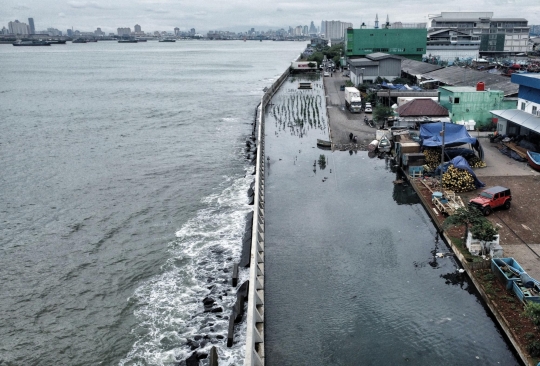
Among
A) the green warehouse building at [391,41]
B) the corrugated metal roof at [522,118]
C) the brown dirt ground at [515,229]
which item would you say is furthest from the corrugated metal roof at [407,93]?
the green warehouse building at [391,41]

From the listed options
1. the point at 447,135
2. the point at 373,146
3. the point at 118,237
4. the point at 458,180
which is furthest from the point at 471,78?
the point at 118,237

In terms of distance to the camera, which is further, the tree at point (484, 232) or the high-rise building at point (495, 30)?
the high-rise building at point (495, 30)

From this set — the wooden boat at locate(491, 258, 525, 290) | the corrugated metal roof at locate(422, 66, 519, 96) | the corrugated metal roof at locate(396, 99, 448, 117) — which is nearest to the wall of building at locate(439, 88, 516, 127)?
the corrugated metal roof at locate(396, 99, 448, 117)

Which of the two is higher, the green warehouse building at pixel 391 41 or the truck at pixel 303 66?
the green warehouse building at pixel 391 41

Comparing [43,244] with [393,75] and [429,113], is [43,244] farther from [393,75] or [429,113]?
[393,75]

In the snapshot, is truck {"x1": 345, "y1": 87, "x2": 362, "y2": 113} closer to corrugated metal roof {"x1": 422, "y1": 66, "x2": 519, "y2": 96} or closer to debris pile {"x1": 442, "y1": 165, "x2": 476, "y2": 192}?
corrugated metal roof {"x1": 422, "y1": 66, "x2": 519, "y2": 96}

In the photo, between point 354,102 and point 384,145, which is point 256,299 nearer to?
point 384,145

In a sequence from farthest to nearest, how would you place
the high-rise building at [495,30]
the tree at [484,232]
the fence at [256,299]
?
the high-rise building at [495,30], the tree at [484,232], the fence at [256,299]

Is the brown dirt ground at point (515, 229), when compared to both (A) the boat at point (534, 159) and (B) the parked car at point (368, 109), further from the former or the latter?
(B) the parked car at point (368, 109)
